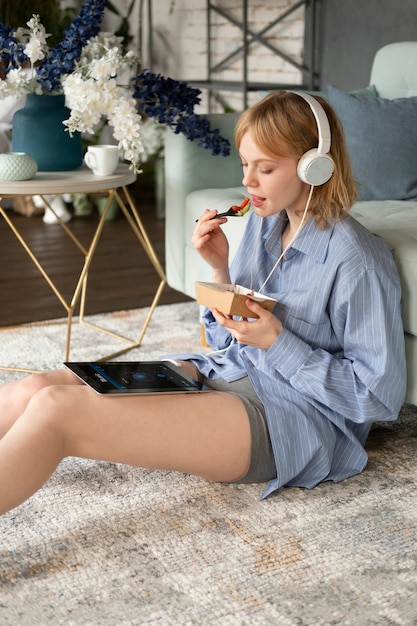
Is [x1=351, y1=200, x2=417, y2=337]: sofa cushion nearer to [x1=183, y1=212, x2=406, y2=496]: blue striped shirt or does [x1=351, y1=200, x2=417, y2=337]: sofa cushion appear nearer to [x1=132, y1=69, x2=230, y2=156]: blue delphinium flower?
Result: [x1=183, y1=212, x2=406, y2=496]: blue striped shirt

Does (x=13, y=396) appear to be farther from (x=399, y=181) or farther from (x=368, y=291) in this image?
(x=399, y=181)

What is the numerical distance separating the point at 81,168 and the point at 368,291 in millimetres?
1227

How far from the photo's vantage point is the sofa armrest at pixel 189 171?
292 cm

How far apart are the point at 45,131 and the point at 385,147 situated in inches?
39.4

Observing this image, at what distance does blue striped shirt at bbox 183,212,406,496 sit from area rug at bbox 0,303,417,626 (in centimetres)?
11

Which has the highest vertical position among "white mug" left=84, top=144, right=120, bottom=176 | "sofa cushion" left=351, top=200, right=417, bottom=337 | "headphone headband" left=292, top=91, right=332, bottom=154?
"headphone headband" left=292, top=91, right=332, bottom=154

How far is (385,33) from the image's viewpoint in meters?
4.19

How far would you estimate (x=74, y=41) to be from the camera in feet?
7.98

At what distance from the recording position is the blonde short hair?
1709 millimetres

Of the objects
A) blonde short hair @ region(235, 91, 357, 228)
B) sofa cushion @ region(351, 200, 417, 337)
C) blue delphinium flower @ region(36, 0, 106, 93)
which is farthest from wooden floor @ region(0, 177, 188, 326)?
blonde short hair @ region(235, 91, 357, 228)

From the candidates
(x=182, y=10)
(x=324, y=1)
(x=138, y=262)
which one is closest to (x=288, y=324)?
(x=138, y=262)

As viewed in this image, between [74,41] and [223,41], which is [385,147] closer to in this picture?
[74,41]

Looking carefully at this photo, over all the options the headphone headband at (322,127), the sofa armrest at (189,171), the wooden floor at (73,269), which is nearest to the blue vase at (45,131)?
the sofa armrest at (189,171)

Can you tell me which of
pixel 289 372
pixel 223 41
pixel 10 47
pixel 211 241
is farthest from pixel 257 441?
pixel 223 41
